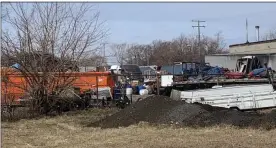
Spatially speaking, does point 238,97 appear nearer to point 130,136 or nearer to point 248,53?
point 130,136

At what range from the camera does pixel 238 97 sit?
14938mm

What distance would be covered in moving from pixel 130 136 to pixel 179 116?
261 centimetres

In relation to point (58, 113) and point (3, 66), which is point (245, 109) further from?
point (3, 66)

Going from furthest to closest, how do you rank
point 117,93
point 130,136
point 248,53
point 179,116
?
point 248,53
point 117,93
point 179,116
point 130,136

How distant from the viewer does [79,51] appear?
601 inches

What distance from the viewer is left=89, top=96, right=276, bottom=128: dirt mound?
1097cm

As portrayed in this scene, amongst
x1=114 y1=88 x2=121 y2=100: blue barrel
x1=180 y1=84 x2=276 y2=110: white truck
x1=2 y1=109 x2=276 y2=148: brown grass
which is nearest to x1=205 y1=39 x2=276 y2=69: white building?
x1=114 y1=88 x2=121 y2=100: blue barrel

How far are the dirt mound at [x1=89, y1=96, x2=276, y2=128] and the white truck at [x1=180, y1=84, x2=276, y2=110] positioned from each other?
8.83 ft

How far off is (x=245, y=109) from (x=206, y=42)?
8665 centimetres

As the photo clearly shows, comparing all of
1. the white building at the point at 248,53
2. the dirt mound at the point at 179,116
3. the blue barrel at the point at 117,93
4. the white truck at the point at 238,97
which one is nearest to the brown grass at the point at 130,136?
the dirt mound at the point at 179,116

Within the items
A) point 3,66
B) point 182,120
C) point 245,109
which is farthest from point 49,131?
point 245,109

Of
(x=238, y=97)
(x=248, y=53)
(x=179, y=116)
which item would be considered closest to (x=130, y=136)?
(x=179, y=116)

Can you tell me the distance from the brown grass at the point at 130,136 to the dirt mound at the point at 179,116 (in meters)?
0.52

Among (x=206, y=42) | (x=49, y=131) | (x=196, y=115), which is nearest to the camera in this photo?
(x=49, y=131)
